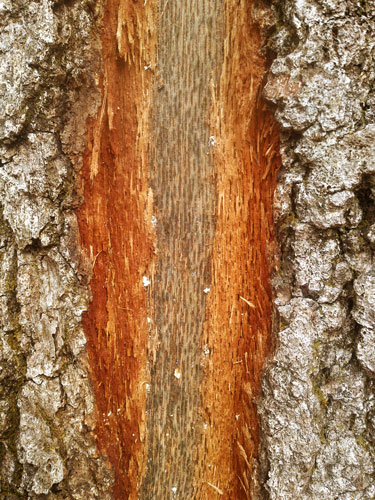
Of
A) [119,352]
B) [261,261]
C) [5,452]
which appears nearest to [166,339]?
[119,352]

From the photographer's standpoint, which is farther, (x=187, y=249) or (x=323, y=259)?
(x=187, y=249)

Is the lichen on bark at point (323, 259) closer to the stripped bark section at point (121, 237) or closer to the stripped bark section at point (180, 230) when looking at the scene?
the stripped bark section at point (180, 230)

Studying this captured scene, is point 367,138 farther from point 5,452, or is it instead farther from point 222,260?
point 5,452

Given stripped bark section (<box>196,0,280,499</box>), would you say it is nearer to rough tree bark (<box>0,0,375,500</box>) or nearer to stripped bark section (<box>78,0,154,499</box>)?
rough tree bark (<box>0,0,375,500</box>)

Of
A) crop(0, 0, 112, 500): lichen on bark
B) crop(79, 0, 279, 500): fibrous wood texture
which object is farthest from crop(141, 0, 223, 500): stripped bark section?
crop(0, 0, 112, 500): lichen on bark

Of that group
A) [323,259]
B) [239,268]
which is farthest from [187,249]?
[323,259]

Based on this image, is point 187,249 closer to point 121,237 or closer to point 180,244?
point 180,244

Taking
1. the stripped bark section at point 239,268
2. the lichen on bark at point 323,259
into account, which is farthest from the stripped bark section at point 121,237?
the lichen on bark at point 323,259
